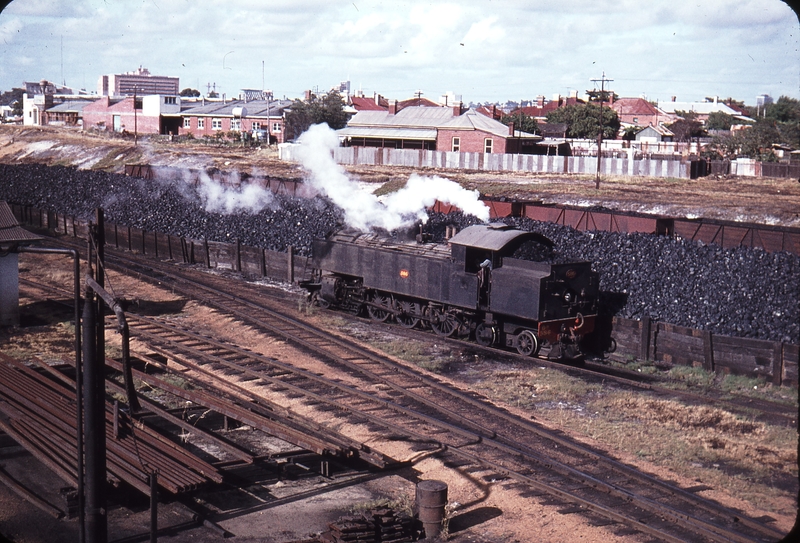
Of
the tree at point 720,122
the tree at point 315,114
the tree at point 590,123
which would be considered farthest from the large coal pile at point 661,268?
the tree at point 720,122

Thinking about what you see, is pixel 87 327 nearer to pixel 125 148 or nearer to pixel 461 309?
pixel 461 309

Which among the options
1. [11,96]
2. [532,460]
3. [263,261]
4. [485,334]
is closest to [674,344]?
[485,334]

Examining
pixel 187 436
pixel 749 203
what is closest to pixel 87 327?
pixel 187 436

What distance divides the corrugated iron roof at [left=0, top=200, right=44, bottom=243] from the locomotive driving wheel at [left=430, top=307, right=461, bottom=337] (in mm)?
11142

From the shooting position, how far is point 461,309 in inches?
813

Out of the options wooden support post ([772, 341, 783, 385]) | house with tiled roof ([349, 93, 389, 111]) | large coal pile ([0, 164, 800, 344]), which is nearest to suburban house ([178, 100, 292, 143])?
house with tiled roof ([349, 93, 389, 111])

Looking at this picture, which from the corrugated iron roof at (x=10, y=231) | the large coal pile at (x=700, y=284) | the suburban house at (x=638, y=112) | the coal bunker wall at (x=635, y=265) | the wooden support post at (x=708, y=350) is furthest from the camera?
the suburban house at (x=638, y=112)

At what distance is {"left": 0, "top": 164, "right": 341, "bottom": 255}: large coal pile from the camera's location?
104 feet

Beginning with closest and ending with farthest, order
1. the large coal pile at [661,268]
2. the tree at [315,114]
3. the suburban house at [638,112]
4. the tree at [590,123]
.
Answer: the large coal pile at [661,268] < the tree at [315,114] < the tree at [590,123] < the suburban house at [638,112]

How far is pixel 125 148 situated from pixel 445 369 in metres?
61.3

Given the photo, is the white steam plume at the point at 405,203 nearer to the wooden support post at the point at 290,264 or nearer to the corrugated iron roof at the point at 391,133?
the wooden support post at the point at 290,264

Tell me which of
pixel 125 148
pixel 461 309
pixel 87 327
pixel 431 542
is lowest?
pixel 431 542

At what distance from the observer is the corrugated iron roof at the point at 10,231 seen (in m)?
21.5

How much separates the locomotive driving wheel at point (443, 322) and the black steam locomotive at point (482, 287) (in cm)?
3
